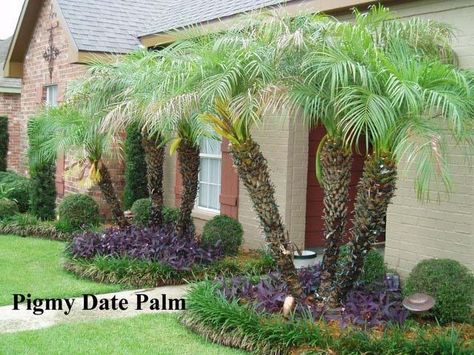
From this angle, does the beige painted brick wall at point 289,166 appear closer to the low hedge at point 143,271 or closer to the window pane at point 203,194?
the low hedge at point 143,271

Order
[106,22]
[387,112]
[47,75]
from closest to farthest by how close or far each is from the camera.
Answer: [387,112] → [106,22] → [47,75]

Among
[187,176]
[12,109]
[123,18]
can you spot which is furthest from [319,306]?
[12,109]

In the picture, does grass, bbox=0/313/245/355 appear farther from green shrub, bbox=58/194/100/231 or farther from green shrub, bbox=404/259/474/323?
green shrub, bbox=58/194/100/231

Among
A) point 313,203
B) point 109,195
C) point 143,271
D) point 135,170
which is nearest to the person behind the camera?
point 143,271

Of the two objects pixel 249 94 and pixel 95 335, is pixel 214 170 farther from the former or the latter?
pixel 95 335

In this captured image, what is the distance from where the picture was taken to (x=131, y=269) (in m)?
7.70

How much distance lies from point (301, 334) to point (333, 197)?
139 centimetres

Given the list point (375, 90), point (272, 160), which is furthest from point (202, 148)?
point (375, 90)

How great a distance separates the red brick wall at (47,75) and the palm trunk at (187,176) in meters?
4.05

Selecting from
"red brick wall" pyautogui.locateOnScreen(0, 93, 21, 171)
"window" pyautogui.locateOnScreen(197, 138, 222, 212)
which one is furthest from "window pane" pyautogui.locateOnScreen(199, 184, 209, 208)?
"red brick wall" pyautogui.locateOnScreen(0, 93, 21, 171)

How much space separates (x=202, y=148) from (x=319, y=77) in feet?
18.5

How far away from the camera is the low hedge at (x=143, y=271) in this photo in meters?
7.64

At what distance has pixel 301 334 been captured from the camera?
522cm

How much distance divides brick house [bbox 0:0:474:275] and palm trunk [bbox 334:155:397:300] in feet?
1.03
